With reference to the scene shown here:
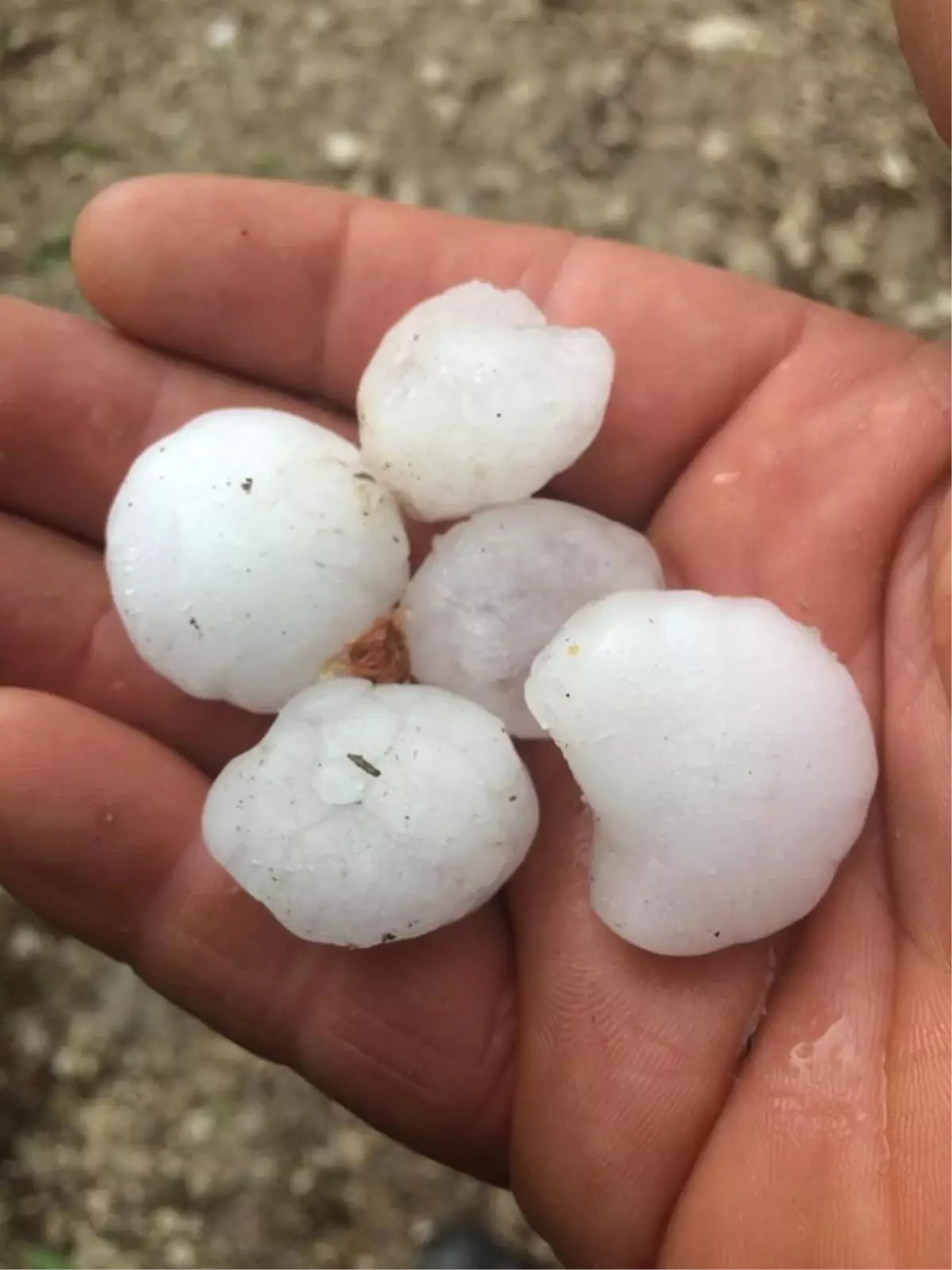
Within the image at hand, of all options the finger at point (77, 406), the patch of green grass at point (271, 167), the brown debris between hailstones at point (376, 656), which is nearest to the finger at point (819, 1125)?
the brown debris between hailstones at point (376, 656)

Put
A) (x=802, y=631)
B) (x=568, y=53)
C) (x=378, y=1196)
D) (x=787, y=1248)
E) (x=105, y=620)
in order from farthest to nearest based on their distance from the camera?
(x=568, y=53) → (x=378, y=1196) → (x=105, y=620) → (x=802, y=631) → (x=787, y=1248)

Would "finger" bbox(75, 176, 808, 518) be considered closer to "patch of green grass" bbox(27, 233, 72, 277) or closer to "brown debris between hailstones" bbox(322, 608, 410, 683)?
"brown debris between hailstones" bbox(322, 608, 410, 683)

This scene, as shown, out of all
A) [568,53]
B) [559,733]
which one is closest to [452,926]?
[559,733]

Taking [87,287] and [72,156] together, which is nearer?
[87,287]

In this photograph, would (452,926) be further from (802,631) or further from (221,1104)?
(221,1104)

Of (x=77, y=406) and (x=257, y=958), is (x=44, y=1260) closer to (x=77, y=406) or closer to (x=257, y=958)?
(x=257, y=958)

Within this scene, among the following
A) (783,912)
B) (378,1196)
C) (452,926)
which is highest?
(783,912)

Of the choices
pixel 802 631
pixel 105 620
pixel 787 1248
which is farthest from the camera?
pixel 105 620

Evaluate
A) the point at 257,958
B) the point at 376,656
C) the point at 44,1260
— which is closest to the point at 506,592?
the point at 376,656
